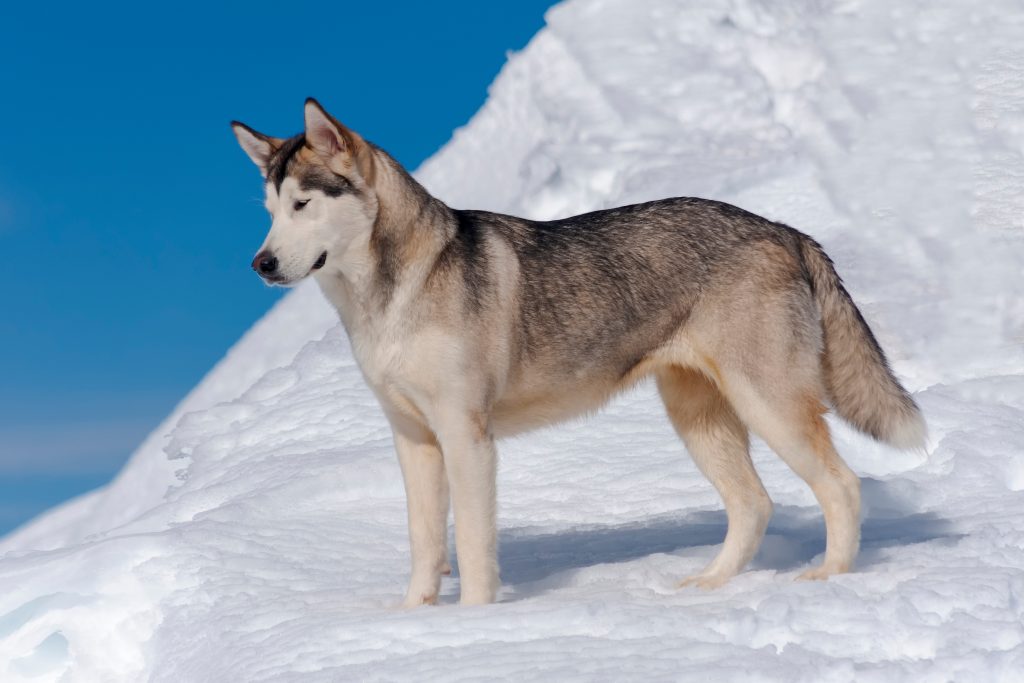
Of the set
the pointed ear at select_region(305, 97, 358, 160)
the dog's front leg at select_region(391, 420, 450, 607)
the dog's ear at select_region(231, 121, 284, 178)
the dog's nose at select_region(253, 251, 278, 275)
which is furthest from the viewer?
the dog's front leg at select_region(391, 420, 450, 607)

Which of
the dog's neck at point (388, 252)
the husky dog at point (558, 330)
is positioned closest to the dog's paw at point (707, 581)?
the husky dog at point (558, 330)

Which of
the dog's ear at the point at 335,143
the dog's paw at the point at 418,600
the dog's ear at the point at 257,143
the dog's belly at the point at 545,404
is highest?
the dog's ear at the point at 257,143

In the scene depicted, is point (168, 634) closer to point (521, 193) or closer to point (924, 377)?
point (924, 377)

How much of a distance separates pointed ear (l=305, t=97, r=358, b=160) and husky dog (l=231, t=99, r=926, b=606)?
0.04 ft

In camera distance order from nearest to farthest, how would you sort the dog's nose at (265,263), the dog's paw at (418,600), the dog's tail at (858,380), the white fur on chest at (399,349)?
the dog's nose at (265,263) → the white fur on chest at (399,349) → the dog's paw at (418,600) → the dog's tail at (858,380)

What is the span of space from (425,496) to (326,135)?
211cm

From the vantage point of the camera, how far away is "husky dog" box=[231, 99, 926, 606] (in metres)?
6.42

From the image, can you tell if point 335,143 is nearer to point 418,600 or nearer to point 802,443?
point 418,600

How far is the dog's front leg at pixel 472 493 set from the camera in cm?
645

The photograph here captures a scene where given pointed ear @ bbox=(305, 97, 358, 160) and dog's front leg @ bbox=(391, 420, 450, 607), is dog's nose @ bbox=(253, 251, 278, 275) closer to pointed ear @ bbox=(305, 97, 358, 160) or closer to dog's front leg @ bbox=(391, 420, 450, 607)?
pointed ear @ bbox=(305, 97, 358, 160)

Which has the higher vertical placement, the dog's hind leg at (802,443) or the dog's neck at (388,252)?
the dog's neck at (388,252)

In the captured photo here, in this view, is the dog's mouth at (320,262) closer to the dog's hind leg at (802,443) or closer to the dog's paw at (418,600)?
the dog's paw at (418,600)

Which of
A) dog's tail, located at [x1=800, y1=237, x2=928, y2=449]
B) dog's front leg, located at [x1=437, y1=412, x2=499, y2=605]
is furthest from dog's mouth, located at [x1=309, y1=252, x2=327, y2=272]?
dog's tail, located at [x1=800, y1=237, x2=928, y2=449]

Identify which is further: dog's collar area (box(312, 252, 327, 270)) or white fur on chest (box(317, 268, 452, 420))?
white fur on chest (box(317, 268, 452, 420))
